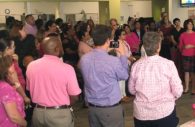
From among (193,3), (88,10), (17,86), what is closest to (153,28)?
(193,3)

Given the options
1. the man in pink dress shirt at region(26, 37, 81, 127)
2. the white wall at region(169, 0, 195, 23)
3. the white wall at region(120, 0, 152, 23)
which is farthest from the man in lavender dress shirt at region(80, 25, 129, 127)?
the white wall at region(120, 0, 152, 23)

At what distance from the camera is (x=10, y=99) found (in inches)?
110

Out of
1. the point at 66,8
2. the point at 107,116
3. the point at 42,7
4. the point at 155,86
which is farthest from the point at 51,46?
the point at 66,8

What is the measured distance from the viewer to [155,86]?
3.06m

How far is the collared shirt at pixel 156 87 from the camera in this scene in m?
3.04

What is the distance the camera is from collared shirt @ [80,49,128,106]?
3223 millimetres

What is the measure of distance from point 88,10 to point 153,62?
9270 millimetres

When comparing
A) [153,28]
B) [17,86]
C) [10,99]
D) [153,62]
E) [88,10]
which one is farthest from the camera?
[88,10]

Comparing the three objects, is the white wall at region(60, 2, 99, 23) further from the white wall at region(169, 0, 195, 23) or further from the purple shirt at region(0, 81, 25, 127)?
the purple shirt at region(0, 81, 25, 127)

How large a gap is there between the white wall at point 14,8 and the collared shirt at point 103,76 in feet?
25.6

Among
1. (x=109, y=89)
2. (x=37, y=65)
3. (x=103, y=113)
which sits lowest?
(x=103, y=113)

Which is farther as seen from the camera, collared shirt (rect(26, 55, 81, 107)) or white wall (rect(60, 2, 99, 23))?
white wall (rect(60, 2, 99, 23))

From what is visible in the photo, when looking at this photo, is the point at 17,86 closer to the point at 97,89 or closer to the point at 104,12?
the point at 97,89

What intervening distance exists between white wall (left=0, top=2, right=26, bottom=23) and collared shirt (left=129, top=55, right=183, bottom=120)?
321 inches
